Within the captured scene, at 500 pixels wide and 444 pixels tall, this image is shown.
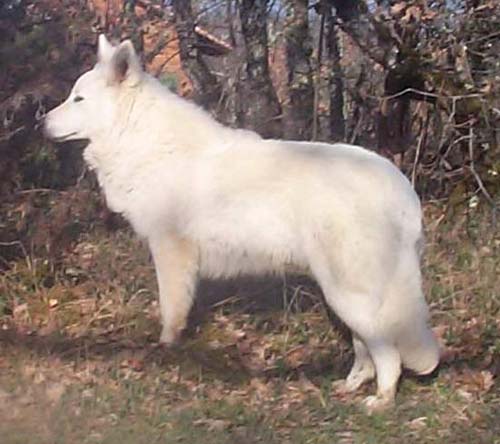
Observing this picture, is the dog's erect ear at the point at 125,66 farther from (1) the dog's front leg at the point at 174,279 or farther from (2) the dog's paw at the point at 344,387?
(2) the dog's paw at the point at 344,387

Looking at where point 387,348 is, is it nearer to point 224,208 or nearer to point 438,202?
point 224,208

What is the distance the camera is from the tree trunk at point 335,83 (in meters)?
9.88

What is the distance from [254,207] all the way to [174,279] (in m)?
0.86

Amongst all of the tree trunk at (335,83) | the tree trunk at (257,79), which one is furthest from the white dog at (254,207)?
the tree trunk at (335,83)

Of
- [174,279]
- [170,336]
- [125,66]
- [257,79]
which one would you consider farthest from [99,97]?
[257,79]

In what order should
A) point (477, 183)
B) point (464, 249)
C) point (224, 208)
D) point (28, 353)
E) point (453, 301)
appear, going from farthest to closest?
point (477, 183), point (464, 249), point (453, 301), point (28, 353), point (224, 208)

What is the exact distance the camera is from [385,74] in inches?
372

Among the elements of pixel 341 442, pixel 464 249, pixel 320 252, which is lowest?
pixel 464 249

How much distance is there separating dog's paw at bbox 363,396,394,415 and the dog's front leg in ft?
4.67

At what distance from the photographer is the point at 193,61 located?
9.89m

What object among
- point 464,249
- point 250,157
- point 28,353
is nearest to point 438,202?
point 464,249

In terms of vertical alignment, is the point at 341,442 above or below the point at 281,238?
below

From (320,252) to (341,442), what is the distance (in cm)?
102

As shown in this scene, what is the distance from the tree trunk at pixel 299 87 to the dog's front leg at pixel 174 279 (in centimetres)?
343
